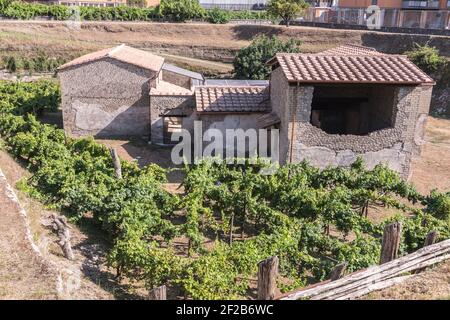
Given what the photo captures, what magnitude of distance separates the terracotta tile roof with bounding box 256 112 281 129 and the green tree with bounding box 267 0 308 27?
37.0 meters

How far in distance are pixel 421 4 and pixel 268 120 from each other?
142 ft

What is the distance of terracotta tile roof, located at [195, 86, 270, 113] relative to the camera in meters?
21.7

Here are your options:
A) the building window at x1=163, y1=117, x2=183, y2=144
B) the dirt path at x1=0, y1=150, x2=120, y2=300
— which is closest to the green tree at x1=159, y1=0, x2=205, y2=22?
the building window at x1=163, y1=117, x2=183, y2=144

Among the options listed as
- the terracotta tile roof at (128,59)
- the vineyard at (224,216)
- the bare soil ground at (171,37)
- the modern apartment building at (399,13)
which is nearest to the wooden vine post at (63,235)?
the vineyard at (224,216)

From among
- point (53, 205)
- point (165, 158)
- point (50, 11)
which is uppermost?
point (50, 11)

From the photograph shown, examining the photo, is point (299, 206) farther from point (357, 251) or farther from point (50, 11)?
point (50, 11)

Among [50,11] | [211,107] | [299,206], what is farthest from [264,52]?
[50,11]

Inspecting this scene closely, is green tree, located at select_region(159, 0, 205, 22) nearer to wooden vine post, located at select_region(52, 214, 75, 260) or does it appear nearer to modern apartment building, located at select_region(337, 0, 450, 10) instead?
modern apartment building, located at select_region(337, 0, 450, 10)

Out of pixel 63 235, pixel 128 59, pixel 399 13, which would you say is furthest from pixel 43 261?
pixel 399 13

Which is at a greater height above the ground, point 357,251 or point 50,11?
point 50,11

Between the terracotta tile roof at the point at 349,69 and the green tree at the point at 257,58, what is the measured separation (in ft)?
57.2

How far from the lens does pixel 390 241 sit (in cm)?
1088
